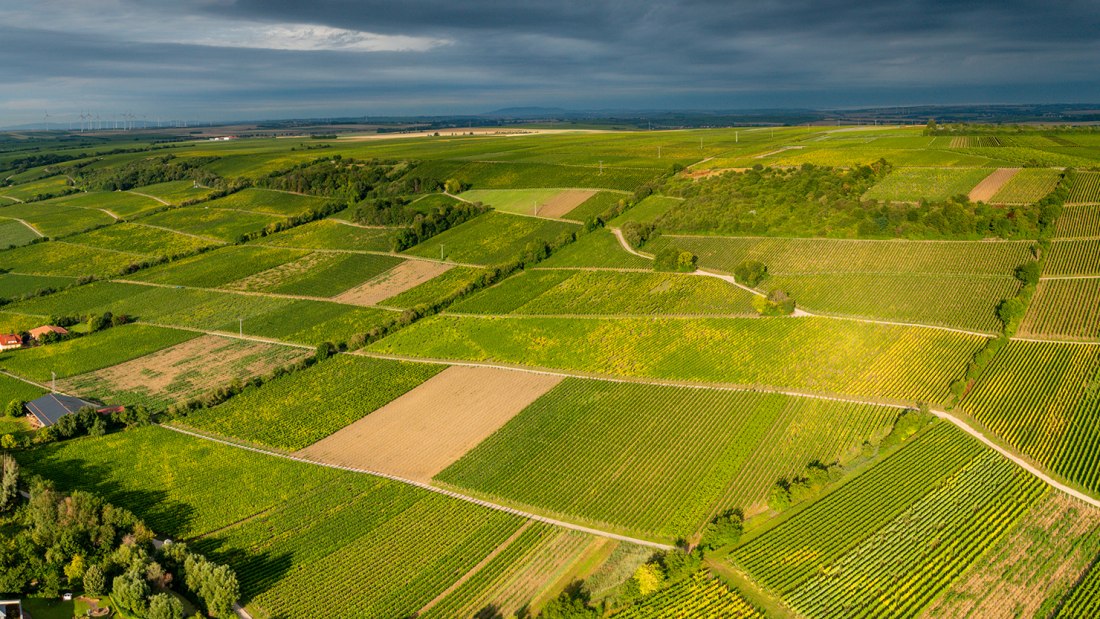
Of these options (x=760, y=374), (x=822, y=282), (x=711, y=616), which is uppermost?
(x=822, y=282)

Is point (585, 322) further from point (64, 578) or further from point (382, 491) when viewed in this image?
point (64, 578)

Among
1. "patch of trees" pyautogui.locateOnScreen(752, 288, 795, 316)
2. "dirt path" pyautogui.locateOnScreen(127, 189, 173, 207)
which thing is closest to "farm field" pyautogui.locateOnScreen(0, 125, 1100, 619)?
"patch of trees" pyautogui.locateOnScreen(752, 288, 795, 316)

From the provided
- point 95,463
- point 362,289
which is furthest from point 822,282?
point 95,463

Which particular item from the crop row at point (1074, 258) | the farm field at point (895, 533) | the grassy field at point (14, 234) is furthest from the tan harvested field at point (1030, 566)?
the grassy field at point (14, 234)

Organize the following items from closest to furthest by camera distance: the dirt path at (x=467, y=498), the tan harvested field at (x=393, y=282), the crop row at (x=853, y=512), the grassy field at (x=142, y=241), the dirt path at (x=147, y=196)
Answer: the crop row at (x=853, y=512) → the dirt path at (x=467, y=498) → the tan harvested field at (x=393, y=282) → the grassy field at (x=142, y=241) → the dirt path at (x=147, y=196)

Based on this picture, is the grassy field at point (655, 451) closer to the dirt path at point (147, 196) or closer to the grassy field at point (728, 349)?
the grassy field at point (728, 349)

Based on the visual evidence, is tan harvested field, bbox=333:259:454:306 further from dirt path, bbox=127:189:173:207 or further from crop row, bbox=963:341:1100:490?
dirt path, bbox=127:189:173:207
